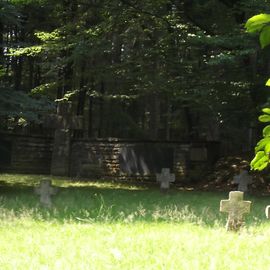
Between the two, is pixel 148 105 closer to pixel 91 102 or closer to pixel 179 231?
pixel 91 102

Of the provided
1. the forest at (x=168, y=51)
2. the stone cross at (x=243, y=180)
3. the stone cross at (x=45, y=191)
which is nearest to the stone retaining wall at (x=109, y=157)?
the forest at (x=168, y=51)

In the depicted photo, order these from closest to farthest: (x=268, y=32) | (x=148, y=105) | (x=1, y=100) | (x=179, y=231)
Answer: (x=268, y=32), (x=179, y=231), (x=1, y=100), (x=148, y=105)

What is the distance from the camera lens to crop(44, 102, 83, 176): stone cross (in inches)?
827

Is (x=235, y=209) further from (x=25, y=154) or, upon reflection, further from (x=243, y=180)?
(x=25, y=154)

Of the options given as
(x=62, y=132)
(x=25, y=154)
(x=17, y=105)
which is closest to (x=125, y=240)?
(x=17, y=105)

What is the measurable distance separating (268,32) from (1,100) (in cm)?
1130

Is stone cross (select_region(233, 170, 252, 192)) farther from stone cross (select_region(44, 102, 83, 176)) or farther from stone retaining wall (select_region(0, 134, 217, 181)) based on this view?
stone cross (select_region(44, 102, 83, 176))

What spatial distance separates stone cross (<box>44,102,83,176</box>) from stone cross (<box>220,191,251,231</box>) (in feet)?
47.6

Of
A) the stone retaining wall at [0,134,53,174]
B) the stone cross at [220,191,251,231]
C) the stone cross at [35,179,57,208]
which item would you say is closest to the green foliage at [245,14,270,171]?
the stone cross at [220,191,251,231]

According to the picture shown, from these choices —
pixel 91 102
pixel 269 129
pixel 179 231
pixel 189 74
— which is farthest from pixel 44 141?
pixel 269 129

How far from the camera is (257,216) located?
29.9ft

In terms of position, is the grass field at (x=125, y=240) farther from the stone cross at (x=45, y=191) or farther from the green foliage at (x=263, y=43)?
the green foliage at (x=263, y=43)

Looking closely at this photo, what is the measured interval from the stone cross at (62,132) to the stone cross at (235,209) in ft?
47.6

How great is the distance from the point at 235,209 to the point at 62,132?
49.2 ft
